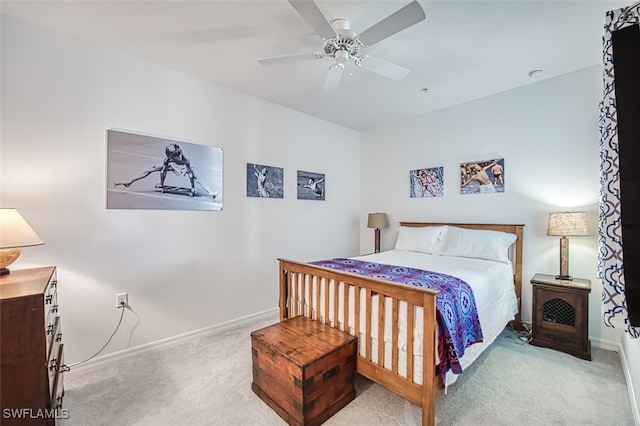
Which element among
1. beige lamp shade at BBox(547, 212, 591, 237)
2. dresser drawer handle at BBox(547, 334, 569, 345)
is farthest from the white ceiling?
dresser drawer handle at BBox(547, 334, 569, 345)

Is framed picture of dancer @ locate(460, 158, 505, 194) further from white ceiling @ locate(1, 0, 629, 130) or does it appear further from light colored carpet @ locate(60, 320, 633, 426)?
light colored carpet @ locate(60, 320, 633, 426)

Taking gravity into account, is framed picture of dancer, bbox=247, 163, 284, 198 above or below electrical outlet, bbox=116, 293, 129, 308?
above

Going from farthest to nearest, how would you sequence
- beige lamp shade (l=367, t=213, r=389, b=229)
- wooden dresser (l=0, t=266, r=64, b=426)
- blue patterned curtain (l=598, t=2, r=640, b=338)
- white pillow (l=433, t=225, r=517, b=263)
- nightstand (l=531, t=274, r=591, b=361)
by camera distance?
beige lamp shade (l=367, t=213, r=389, b=229) < white pillow (l=433, t=225, r=517, b=263) < nightstand (l=531, t=274, r=591, b=361) < wooden dresser (l=0, t=266, r=64, b=426) < blue patterned curtain (l=598, t=2, r=640, b=338)

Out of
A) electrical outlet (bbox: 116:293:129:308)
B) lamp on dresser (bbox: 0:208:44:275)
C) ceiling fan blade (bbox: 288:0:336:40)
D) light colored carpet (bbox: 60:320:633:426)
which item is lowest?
light colored carpet (bbox: 60:320:633:426)

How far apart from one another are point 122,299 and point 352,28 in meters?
2.93

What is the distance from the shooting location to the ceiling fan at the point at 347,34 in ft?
5.02

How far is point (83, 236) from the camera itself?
2225 millimetres

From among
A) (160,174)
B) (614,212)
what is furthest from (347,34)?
(160,174)

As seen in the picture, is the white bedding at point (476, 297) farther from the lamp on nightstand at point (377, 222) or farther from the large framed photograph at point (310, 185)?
the large framed photograph at point (310, 185)

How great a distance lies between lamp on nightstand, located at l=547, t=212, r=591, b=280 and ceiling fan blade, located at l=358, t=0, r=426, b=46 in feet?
7.43

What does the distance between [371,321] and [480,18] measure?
2.24 m

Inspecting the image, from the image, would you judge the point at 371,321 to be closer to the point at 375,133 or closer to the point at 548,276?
the point at 548,276

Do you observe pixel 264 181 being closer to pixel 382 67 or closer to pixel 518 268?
pixel 382 67

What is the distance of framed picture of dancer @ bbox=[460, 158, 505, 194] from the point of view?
10.6 feet
